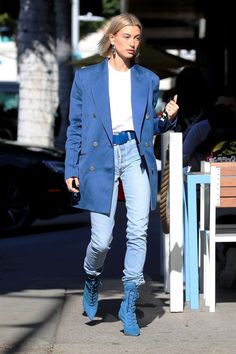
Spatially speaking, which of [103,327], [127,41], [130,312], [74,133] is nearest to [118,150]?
[74,133]

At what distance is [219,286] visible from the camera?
8.45 metres

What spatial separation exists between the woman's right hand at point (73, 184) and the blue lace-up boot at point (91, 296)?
582 millimetres

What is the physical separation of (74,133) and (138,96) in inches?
18.6

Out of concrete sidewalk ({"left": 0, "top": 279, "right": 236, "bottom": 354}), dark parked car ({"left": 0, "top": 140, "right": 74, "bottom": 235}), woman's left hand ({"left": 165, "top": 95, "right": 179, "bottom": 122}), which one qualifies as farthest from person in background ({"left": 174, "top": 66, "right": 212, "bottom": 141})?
dark parked car ({"left": 0, "top": 140, "right": 74, "bottom": 235})

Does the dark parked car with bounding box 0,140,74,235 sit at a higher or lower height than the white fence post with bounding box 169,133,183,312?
lower

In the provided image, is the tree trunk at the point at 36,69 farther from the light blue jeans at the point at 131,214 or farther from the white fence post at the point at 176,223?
the light blue jeans at the point at 131,214

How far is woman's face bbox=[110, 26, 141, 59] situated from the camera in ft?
22.0

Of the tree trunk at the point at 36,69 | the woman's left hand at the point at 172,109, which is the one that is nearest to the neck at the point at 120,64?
the woman's left hand at the point at 172,109

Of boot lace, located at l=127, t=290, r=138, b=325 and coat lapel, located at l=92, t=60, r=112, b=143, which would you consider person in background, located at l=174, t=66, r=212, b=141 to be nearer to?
coat lapel, located at l=92, t=60, r=112, b=143

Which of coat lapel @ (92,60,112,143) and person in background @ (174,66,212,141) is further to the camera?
person in background @ (174,66,212,141)

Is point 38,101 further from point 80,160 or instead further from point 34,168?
point 80,160

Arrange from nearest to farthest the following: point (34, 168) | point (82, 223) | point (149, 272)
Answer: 1. point (149, 272)
2. point (34, 168)
3. point (82, 223)

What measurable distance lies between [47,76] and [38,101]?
0.51m

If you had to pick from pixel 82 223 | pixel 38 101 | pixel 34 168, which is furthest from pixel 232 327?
pixel 38 101
